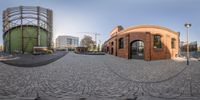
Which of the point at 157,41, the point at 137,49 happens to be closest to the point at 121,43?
the point at 137,49

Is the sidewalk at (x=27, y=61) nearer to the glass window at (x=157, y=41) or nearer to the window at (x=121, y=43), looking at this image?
the window at (x=121, y=43)

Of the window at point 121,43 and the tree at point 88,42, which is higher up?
the tree at point 88,42

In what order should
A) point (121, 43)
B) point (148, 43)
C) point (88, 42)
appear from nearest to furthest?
point (148, 43)
point (121, 43)
point (88, 42)

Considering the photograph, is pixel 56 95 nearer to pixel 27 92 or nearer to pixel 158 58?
pixel 27 92

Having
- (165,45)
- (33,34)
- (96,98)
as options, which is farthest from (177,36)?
(33,34)

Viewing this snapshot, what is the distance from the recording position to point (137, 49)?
87.6 feet

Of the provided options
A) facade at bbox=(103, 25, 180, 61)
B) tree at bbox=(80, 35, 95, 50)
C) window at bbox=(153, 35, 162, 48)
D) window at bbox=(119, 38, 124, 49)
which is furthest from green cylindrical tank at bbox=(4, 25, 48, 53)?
tree at bbox=(80, 35, 95, 50)

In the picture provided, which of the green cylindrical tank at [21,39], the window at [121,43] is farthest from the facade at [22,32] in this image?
the window at [121,43]

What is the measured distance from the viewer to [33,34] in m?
42.7

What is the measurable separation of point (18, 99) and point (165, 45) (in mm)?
26080

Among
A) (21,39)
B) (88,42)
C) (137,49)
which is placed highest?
(88,42)

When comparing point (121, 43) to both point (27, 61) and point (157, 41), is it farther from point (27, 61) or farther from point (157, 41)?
point (27, 61)

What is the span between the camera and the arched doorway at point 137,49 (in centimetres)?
2609

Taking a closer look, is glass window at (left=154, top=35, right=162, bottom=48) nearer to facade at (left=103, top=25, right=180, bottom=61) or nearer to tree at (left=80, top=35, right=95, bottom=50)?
facade at (left=103, top=25, right=180, bottom=61)
